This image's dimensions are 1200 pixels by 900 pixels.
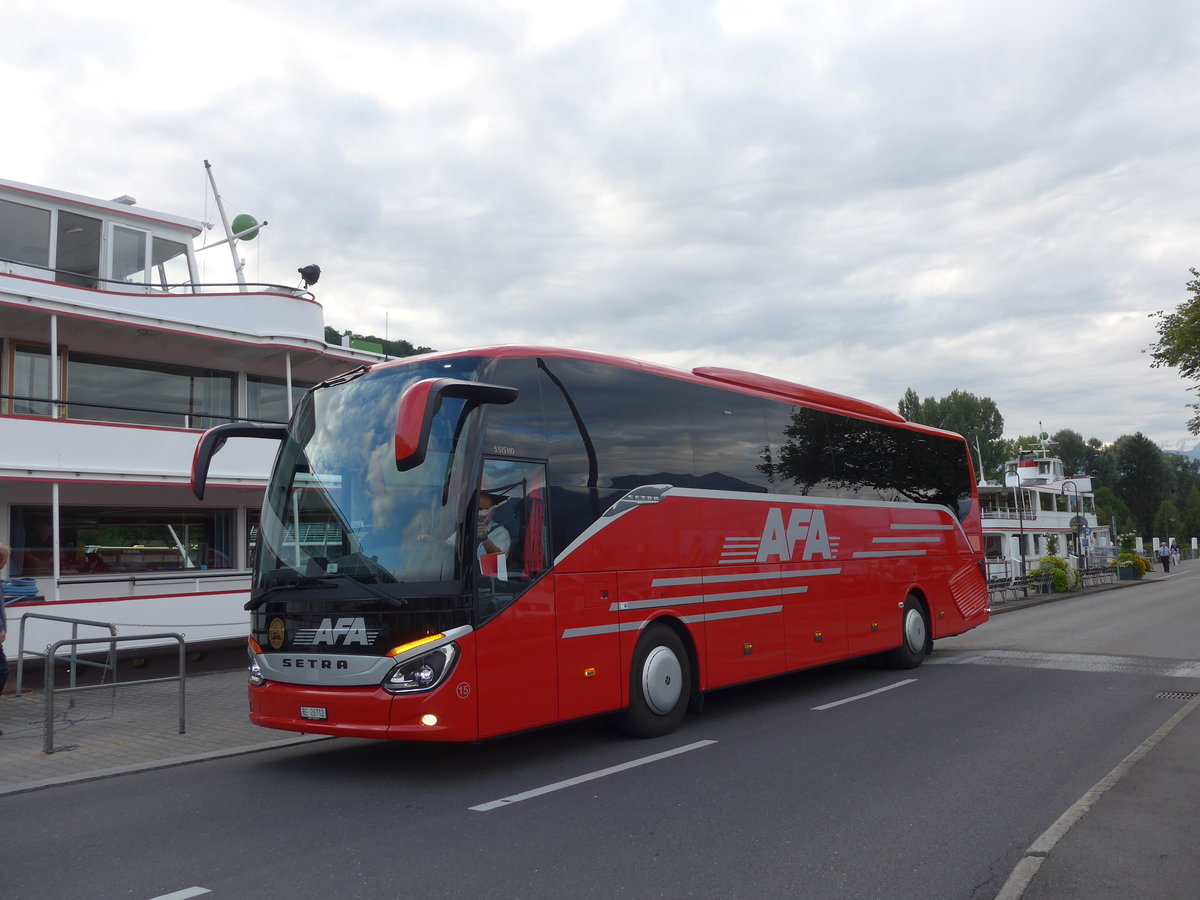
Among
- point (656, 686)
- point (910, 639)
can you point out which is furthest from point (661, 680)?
point (910, 639)

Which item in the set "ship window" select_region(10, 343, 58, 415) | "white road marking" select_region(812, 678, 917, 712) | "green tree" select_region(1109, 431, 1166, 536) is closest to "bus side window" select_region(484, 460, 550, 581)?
"white road marking" select_region(812, 678, 917, 712)

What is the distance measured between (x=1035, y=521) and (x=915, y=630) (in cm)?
4535

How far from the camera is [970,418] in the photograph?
348 feet

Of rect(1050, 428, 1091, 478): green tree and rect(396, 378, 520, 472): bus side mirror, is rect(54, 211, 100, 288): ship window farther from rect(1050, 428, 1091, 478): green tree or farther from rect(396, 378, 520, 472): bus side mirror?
rect(1050, 428, 1091, 478): green tree

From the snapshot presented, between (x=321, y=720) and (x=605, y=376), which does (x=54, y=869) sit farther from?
(x=605, y=376)

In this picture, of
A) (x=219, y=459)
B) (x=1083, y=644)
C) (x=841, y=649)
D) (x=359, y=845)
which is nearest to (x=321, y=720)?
(x=359, y=845)

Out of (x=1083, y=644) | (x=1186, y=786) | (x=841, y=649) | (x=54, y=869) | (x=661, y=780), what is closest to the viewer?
(x=54, y=869)

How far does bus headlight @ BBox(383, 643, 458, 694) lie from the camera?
6762mm

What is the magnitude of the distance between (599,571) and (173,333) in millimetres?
10822

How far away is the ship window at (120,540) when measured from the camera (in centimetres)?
1552

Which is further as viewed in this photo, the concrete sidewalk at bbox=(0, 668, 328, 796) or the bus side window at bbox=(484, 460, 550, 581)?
the concrete sidewalk at bbox=(0, 668, 328, 796)

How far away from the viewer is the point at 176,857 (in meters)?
5.32

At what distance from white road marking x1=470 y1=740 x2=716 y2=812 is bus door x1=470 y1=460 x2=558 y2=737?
1.85 ft

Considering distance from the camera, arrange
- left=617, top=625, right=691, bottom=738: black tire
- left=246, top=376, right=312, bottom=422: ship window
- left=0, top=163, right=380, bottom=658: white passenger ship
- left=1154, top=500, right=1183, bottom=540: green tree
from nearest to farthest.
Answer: left=617, top=625, right=691, bottom=738: black tire → left=0, top=163, right=380, bottom=658: white passenger ship → left=246, top=376, right=312, bottom=422: ship window → left=1154, top=500, right=1183, bottom=540: green tree
